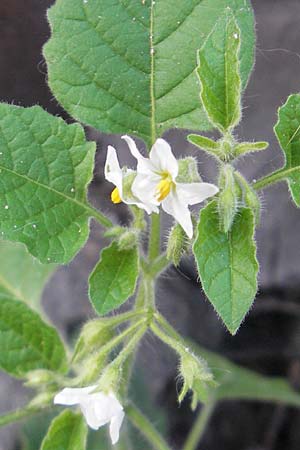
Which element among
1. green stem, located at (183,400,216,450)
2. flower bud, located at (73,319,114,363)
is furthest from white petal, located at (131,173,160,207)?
green stem, located at (183,400,216,450)

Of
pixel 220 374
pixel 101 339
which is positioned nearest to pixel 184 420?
pixel 220 374

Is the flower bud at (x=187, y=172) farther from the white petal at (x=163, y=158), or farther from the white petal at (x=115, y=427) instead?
the white petal at (x=115, y=427)

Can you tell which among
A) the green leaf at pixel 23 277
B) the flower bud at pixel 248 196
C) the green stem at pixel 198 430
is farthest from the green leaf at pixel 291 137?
the green stem at pixel 198 430

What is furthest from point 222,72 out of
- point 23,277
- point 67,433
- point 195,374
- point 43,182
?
point 23,277

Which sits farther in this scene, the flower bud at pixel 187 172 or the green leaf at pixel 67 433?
the green leaf at pixel 67 433

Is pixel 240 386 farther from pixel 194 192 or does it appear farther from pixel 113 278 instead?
pixel 194 192

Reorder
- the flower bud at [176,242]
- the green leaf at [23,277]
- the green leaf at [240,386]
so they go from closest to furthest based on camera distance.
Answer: the flower bud at [176,242] → the green leaf at [23,277] → the green leaf at [240,386]

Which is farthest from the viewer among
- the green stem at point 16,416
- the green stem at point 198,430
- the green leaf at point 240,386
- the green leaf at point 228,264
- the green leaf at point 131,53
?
the green leaf at point 240,386
